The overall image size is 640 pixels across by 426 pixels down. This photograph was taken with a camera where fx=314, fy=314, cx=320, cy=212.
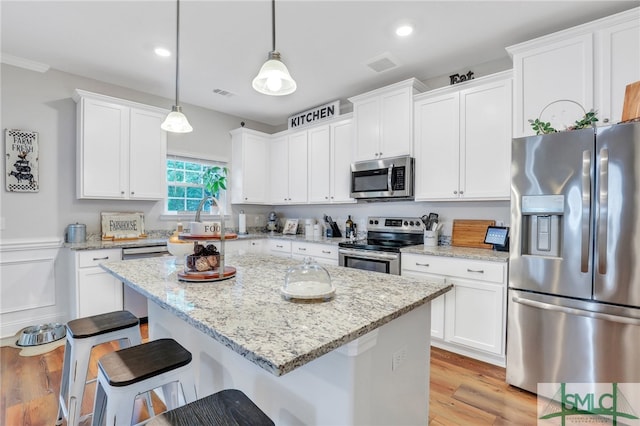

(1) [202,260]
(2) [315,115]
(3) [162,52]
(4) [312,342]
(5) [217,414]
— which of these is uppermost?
(3) [162,52]

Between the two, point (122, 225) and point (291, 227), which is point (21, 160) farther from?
point (291, 227)

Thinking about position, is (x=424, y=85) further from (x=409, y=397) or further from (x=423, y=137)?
(x=409, y=397)

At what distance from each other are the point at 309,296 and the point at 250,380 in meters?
0.57

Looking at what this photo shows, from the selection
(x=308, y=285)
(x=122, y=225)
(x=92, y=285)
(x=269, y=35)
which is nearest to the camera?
(x=308, y=285)

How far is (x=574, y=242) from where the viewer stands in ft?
6.23

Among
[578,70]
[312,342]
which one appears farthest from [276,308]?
[578,70]

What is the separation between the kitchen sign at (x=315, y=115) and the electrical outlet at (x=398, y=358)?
127 inches

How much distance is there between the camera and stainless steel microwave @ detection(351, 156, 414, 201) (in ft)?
10.5

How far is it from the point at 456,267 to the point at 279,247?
2.29 meters

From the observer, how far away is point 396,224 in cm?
363

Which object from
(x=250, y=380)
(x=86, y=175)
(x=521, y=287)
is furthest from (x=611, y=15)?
(x=86, y=175)

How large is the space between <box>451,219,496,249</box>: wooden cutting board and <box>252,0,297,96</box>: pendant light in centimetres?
222

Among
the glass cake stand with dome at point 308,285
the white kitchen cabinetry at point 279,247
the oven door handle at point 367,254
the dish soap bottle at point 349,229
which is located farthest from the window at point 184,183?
the glass cake stand with dome at point 308,285
